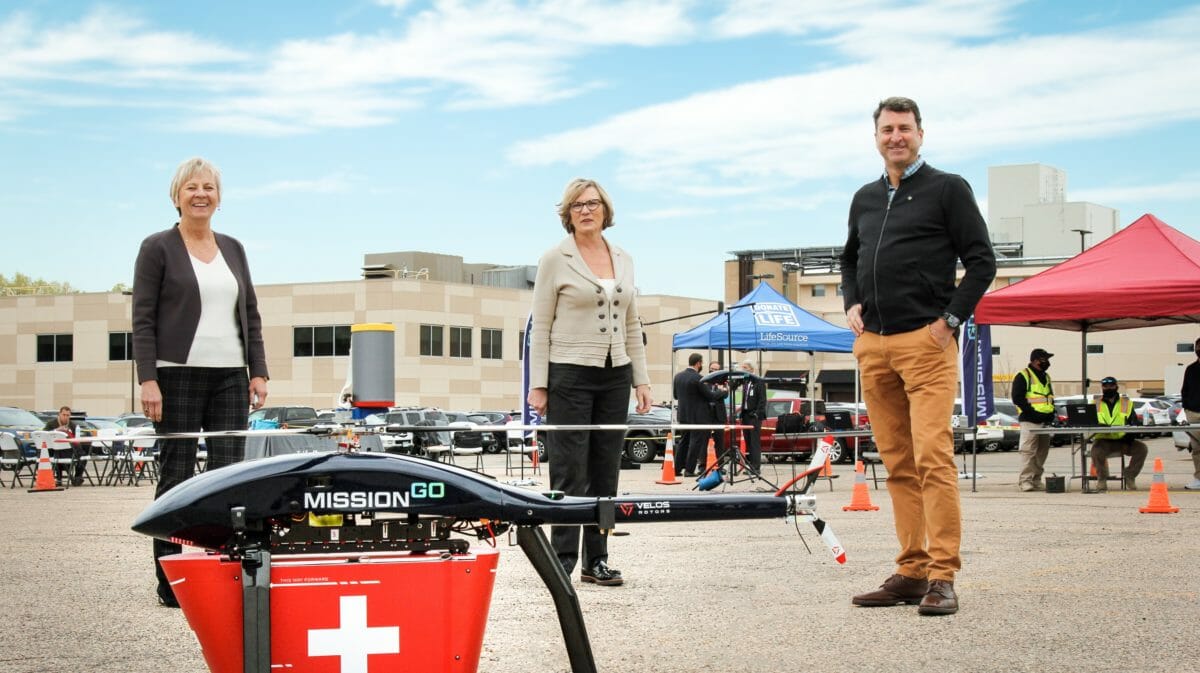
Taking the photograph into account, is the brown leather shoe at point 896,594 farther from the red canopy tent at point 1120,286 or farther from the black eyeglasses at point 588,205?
the red canopy tent at point 1120,286

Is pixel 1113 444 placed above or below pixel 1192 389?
below

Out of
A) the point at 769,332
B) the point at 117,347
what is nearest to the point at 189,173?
the point at 769,332

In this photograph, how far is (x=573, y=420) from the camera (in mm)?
6332

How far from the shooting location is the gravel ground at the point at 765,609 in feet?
14.9

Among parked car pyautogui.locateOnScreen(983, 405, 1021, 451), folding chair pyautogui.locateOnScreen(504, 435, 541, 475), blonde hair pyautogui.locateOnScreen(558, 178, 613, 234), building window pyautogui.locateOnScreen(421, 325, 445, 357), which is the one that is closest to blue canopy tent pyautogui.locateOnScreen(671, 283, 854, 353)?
folding chair pyautogui.locateOnScreen(504, 435, 541, 475)

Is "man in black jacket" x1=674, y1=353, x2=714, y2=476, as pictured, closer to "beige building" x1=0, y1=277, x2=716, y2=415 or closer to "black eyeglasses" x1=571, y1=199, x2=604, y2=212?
"black eyeglasses" x1=571, y1=199, x2=604, y2=212

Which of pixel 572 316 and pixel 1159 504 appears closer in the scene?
pixel 572 316

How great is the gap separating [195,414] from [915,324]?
3216mm

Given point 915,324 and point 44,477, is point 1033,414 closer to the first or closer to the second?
point 915,324

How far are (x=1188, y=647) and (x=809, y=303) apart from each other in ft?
326

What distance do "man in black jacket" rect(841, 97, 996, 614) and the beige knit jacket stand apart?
1.15 m

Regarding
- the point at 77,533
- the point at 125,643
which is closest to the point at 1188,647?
the point at 125,643

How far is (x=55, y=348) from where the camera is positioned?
256 ft

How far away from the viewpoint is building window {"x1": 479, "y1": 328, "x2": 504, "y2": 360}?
7656 cm
